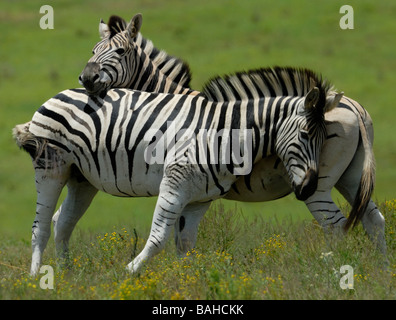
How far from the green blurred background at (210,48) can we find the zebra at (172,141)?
12626 mm

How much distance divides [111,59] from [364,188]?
3527mm

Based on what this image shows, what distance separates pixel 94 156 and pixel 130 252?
1.38 m

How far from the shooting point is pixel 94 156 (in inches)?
362

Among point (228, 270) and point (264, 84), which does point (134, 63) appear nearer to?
point (264, 84)

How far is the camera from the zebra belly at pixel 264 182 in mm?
8945

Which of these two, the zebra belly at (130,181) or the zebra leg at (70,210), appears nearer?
the zebra belly at (130,181)

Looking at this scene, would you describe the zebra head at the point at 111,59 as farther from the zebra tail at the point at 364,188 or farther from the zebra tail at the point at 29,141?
the zebra tail at the point at 364,188

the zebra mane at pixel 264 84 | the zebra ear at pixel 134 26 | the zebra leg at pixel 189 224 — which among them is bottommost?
the zebra leg at pixel 189 224

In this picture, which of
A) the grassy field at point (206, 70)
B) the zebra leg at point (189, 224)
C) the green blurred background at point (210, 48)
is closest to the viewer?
the grassy field at point (206, 70)

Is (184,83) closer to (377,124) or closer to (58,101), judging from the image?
(58,101)

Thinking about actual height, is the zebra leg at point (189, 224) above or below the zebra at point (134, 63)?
below

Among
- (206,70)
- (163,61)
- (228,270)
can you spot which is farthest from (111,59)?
(206,70)

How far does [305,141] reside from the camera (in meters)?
8.45

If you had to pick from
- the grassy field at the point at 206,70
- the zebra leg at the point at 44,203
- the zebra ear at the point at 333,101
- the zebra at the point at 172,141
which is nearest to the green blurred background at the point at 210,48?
the grassy field at the point at 206,70
